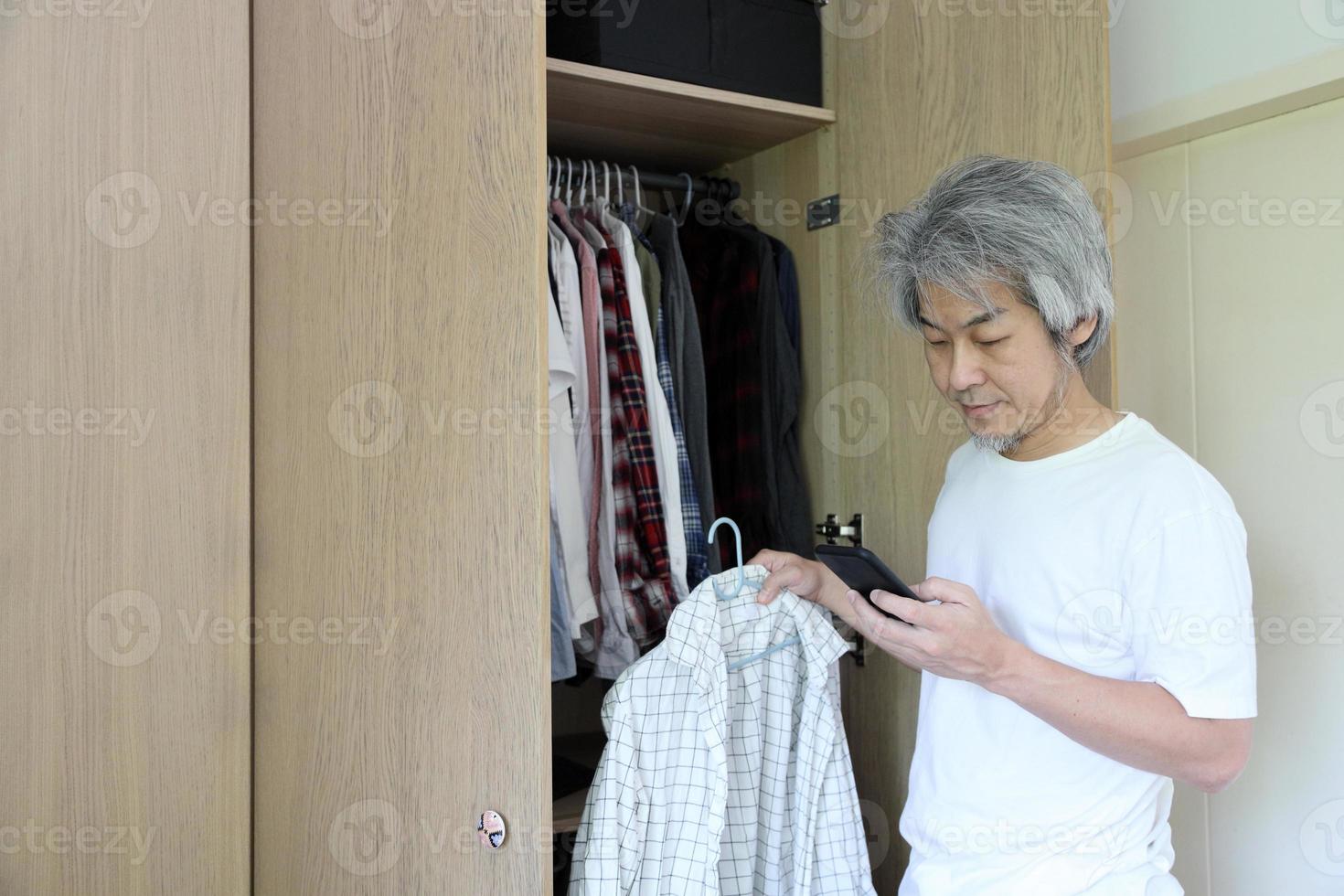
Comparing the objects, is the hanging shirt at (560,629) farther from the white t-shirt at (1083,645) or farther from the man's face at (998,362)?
the man's face at (998,362)

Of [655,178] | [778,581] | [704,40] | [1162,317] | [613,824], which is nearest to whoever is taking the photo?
[613,824]

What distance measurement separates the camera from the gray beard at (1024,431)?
1.38m

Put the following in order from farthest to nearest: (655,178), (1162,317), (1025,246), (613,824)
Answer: (655,178), (1162,317), (613,824), (1025,246)

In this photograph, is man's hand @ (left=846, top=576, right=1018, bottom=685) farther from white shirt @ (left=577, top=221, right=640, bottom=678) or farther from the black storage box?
the black storage box

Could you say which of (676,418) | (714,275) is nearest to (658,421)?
(676,418)

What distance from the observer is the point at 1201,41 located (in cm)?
179

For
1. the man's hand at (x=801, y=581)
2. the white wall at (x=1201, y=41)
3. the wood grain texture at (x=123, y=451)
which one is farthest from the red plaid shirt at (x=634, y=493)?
the white wall at (x=1201, y=41)

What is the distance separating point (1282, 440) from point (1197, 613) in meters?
Result: 0.70

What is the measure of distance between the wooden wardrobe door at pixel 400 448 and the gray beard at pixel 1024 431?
548 millimetres

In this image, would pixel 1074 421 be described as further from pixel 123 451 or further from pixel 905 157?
pixel 123 451

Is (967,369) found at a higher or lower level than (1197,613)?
higher

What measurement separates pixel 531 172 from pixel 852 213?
3.03ft

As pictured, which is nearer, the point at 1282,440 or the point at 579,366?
the point at 1282,440

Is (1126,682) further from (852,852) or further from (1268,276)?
(1268,276)
